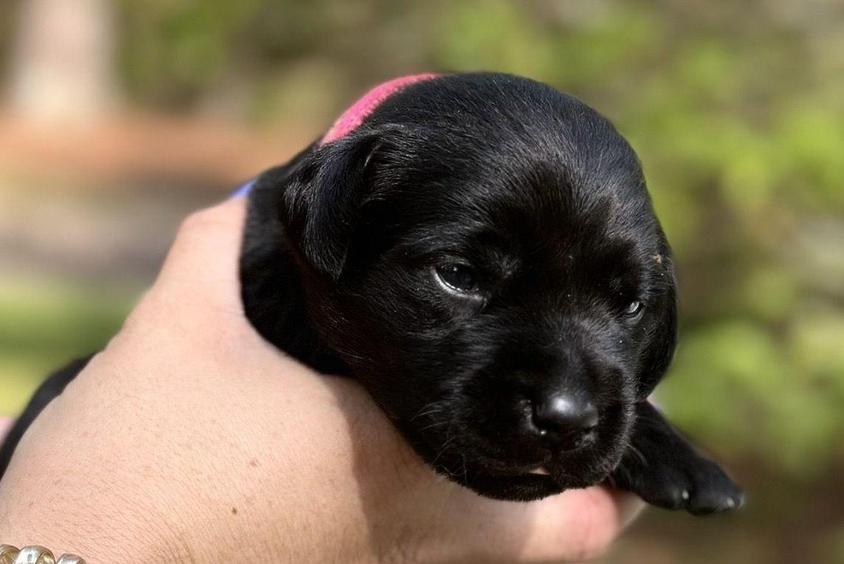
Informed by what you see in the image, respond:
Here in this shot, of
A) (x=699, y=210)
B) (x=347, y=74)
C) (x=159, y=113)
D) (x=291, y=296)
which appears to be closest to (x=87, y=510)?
(x=291, y=296)

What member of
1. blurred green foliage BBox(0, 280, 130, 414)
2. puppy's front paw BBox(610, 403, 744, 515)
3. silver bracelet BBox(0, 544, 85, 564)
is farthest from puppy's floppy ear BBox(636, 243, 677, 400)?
blurred green foliage BBox(0, 280, 130, 414)

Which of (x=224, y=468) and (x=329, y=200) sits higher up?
(x=329, y=200)

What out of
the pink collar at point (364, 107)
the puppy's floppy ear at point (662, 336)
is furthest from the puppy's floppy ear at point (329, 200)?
the puppy's floppy ear at point (662, 336)

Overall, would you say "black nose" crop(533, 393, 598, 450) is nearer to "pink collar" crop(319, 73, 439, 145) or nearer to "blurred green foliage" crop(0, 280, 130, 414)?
"pink collar" crop(319, 73, 439, 145)

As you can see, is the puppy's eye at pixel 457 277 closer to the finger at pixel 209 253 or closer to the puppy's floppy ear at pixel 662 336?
the puppy's floppy ear at pixel 662 336

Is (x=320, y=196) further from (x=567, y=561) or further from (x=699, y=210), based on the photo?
(x=699, y=210)

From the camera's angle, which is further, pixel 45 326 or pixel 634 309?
pixel 45 326

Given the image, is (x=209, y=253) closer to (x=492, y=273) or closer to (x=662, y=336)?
(x=492, y=273)

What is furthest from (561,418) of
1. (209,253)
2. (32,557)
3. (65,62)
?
(65,62)
